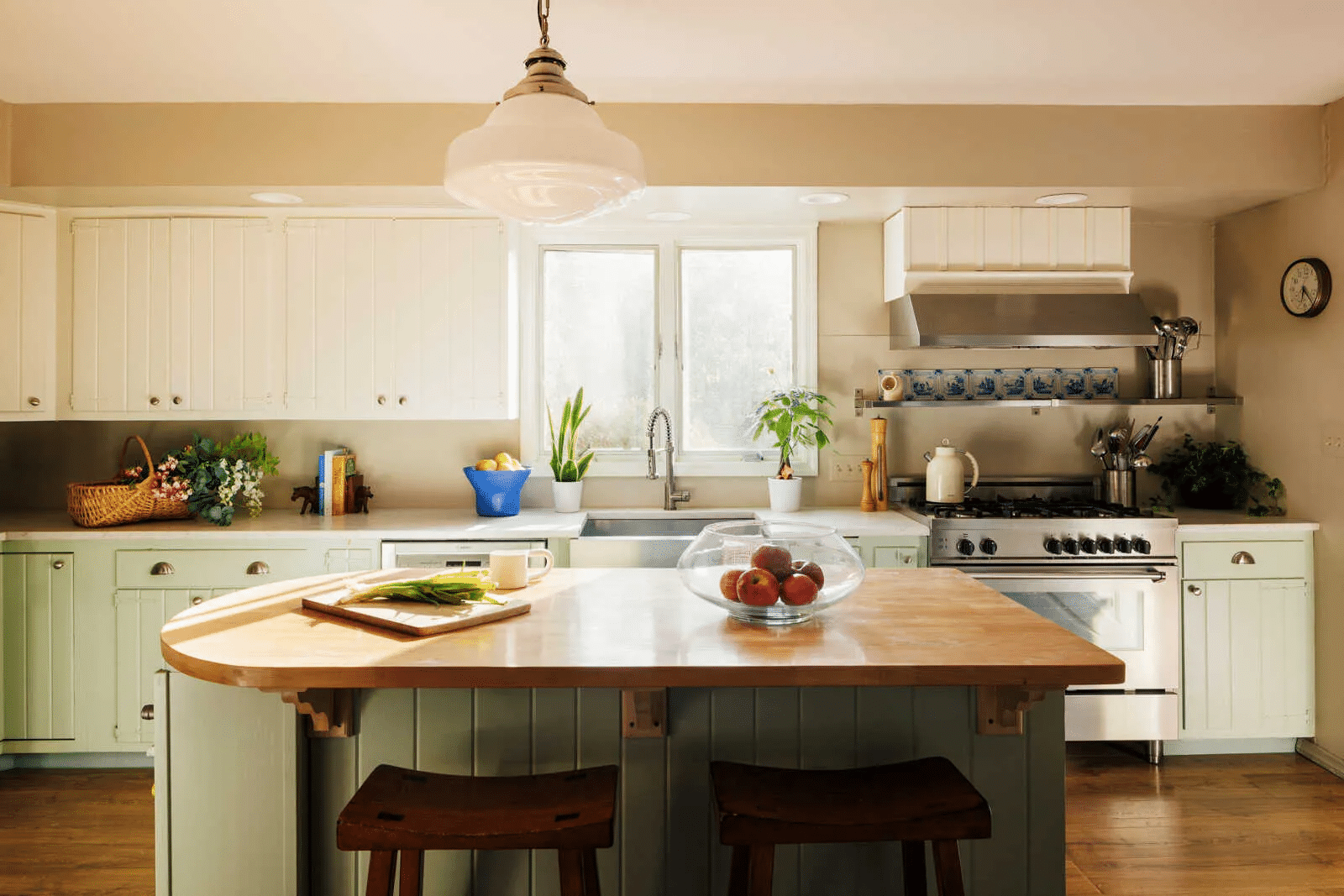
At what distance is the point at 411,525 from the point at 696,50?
2.11 metres

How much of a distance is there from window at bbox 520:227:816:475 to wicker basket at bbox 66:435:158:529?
1.59 meters

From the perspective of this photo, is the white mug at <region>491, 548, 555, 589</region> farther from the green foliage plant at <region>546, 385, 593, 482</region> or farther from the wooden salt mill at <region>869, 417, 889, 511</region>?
the wooden salt mill at <region>869, 417, 889, 511</region>

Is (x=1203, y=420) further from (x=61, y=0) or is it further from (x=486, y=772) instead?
(x=61, y=0)

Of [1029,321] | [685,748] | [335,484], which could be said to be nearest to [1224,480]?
[1029,321]

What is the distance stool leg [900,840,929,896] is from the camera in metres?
1.82

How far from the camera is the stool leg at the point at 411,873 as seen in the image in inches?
64.7

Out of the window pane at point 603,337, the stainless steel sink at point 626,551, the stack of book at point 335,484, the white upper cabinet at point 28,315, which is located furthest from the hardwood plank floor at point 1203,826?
the white upper cabinet at point 28,315

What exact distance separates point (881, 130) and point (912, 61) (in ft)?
1.43

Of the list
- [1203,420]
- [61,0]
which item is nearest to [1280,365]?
[1203,420]

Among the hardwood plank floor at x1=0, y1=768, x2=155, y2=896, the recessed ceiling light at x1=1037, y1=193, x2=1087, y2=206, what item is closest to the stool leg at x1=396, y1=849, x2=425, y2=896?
the hardwood plank floor at x1=0, y1=768, x2=155, y2=896

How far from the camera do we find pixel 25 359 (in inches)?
142

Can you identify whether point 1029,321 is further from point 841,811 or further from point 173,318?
point 173,318

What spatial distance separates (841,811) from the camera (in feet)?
5.25

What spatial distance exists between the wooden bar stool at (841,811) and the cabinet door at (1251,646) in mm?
2413
